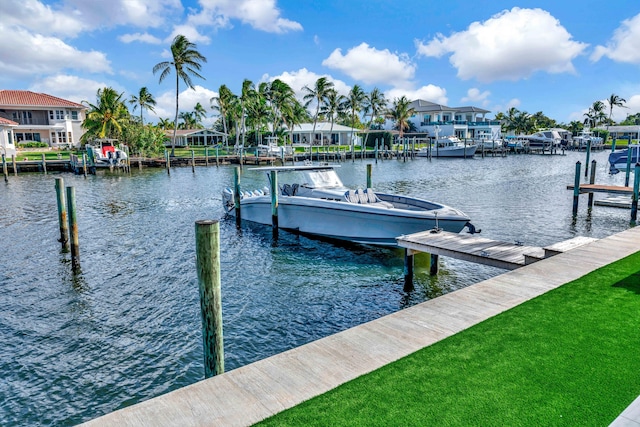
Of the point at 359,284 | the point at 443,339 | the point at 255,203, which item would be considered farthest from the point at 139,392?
the point at 255,203

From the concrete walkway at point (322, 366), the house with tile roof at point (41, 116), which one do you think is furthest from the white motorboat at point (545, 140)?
the concrete walkway at point (322, 366)

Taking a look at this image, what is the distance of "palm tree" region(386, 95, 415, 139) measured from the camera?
8419cm

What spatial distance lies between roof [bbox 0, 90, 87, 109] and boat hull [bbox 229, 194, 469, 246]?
5425 centimetres

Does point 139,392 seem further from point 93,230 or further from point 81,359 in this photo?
point 93,230

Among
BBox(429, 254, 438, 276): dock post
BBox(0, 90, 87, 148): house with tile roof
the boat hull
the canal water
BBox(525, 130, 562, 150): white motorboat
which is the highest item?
BBox(0, 90, 87, 148): house with tile roof

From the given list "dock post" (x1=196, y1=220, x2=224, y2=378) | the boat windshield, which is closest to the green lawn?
"dock post" (x1=196, y1=220, x2=224, y2=378)

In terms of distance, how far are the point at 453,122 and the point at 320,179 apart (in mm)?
76441

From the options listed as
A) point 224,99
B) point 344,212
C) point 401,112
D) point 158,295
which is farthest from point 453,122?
point 158,295

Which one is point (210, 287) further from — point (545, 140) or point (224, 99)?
point (545, 140)

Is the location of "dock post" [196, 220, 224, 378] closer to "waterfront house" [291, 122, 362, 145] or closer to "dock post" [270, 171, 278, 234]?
"dock post" [270, 171, 278, 234]

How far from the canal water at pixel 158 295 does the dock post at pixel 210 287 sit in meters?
2.04

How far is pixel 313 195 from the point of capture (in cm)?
1616

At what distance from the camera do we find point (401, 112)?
84.5 m

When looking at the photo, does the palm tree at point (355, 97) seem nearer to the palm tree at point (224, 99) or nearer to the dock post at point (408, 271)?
the palm tree at point (224, 99)
